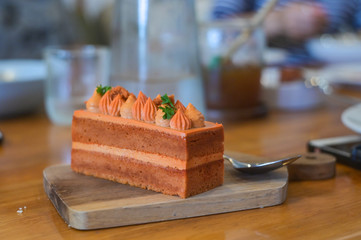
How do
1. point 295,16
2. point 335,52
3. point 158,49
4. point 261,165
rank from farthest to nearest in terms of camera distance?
point 295,16 < point 335,52 < point 158,49 < point 261,165

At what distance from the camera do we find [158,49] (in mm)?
1489

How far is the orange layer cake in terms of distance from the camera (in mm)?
904

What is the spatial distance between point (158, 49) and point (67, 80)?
1.31 feet

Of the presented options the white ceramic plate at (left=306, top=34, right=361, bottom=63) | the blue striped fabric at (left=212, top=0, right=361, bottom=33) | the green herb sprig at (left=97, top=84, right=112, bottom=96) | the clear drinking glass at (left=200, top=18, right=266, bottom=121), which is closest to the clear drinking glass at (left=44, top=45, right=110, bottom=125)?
the clear drinking glass at (left=200, top=18, right=266, bottom=121)

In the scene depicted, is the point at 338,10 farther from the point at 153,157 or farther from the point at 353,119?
the point at 153,157

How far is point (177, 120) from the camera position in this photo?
35.8 inches

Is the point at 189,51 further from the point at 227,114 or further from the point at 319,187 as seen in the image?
the point at 319,187

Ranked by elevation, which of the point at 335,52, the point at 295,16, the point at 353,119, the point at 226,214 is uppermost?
the point at 295,16

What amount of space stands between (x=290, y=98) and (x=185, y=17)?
0.62m

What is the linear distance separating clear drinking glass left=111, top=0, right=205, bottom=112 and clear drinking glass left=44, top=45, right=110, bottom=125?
0.20m

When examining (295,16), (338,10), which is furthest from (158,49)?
(338,10)

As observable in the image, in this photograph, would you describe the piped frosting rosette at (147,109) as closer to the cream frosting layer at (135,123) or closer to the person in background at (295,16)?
the cream frosting layer at (135,123)

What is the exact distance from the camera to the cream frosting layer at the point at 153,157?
0.91 m

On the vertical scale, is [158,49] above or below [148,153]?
above
